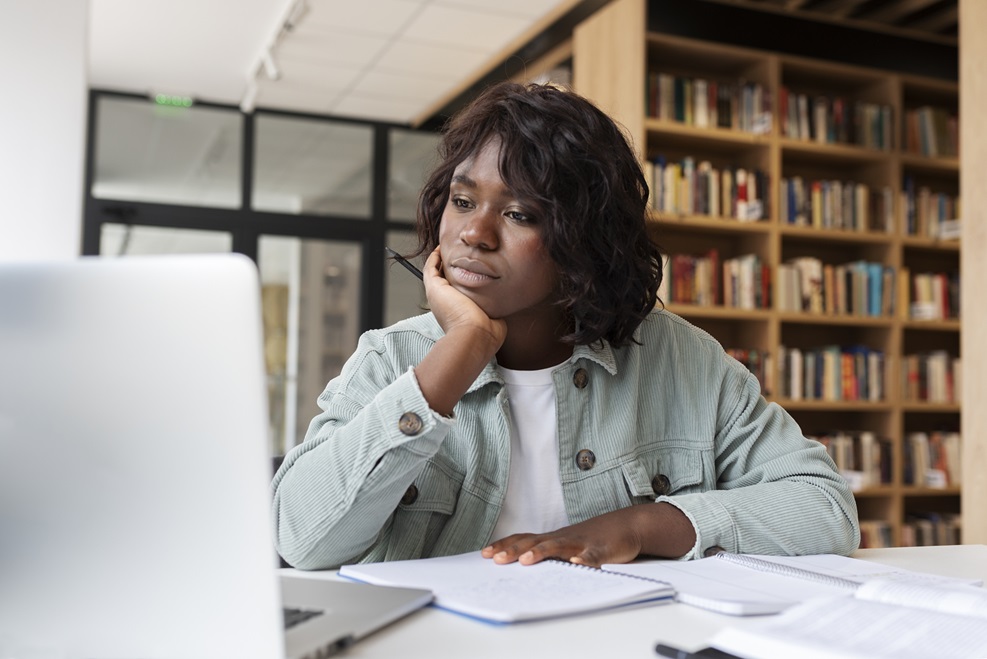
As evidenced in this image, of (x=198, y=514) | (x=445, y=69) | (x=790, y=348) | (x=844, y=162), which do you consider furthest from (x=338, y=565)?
(x=445, y=69)

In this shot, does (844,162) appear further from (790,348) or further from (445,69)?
(445,69)

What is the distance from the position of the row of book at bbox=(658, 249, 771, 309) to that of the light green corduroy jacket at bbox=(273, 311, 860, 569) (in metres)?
2.69

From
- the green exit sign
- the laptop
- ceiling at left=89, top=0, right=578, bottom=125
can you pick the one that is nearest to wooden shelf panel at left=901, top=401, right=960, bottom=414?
ceiling at left=89, top=0, right=578, bottom=125

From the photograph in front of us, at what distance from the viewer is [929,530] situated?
4398mm

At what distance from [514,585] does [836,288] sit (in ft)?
12.5

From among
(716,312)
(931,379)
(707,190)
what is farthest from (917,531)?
(707,190)

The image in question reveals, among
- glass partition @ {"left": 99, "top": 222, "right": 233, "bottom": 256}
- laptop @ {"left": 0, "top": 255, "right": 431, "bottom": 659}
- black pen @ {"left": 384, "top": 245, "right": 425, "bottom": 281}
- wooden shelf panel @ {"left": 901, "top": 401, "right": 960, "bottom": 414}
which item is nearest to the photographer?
laptop @ {"left": 0, "top": 255, "right": 431, "bottom": 659}

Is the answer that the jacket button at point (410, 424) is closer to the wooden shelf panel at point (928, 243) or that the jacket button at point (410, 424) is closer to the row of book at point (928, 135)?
the wooden shelf panel at point (928, 243)

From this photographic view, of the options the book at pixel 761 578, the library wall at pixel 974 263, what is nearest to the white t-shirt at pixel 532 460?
the book at pixel 761 578

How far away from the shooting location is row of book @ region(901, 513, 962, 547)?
14.4ft

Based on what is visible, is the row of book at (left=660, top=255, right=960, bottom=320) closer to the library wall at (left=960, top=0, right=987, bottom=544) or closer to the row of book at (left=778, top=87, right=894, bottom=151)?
the row of book at (left=778, top=87, right=894, bottom=151)

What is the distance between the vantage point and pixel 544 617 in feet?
2.56

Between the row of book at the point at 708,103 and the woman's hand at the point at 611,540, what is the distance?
318cm

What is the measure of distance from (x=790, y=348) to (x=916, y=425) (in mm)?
846
